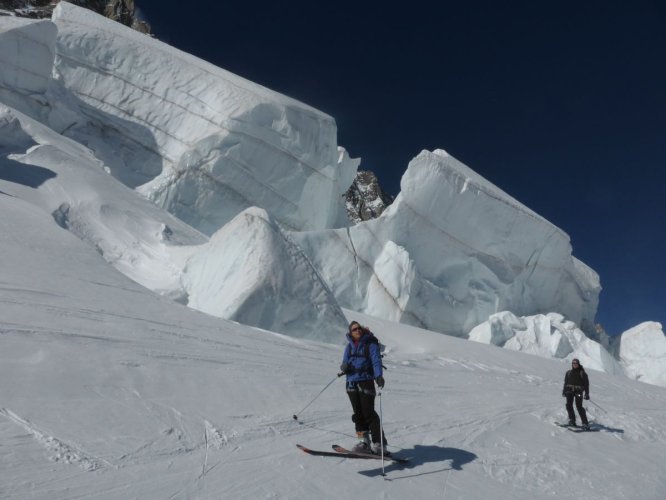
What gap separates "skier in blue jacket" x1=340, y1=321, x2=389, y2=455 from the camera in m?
3.53

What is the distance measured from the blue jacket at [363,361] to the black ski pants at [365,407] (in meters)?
0.05

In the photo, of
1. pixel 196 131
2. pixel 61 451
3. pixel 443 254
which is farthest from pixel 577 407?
pixel 196 131

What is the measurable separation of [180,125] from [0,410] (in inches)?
612

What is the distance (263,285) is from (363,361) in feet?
15.8

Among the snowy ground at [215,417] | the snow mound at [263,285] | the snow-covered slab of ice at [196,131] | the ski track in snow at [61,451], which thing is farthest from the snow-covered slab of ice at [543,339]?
the ski track in snow at [61,451]

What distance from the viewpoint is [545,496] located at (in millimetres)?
3527

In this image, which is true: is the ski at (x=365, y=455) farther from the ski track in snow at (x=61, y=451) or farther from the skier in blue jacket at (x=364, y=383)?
the ski track in snow at (x=61, y=451)

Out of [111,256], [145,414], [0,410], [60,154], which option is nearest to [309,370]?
[145,414]

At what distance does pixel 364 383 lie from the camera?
3.56 metres

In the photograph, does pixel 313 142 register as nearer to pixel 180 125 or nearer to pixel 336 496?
pixel 180 125

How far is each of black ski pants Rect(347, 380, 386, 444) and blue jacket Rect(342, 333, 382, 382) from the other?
0.05 m

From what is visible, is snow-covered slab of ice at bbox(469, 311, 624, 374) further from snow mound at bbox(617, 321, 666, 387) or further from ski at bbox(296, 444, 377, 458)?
ski at bbox(296, 444, 377, 458)

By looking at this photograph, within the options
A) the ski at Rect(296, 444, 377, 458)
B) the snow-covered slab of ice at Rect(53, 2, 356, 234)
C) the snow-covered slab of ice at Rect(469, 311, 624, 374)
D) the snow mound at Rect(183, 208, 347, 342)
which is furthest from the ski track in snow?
the snow-covered slab of ice at Rect(469, 311, 624, 374)

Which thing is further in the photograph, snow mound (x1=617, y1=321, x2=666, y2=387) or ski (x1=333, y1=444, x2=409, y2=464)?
snow mound (x1=617, y1=321, x2=666, y2=387)
